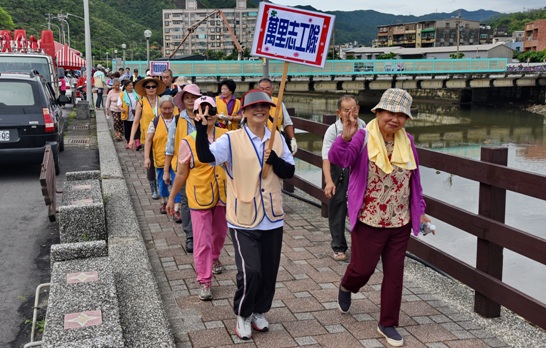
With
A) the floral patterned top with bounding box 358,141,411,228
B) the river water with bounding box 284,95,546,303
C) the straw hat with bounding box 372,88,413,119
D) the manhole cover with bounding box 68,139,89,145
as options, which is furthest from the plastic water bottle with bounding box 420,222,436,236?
the manhole cover with bounding box 68,139,89,145

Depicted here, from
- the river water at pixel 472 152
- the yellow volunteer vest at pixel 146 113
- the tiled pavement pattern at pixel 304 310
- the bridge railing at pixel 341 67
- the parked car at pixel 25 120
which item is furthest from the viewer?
the bridge railing at pixel 341 67

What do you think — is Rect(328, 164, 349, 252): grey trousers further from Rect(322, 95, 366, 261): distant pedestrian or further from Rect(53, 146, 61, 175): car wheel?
Rect(53, 146, 61, 175): car wheel

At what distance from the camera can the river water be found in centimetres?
951

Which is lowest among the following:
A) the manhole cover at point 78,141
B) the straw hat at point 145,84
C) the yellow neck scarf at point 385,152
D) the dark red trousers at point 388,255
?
the manhole cover at point 78,141

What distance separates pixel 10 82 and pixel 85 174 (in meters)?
4.12

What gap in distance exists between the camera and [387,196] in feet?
13.2

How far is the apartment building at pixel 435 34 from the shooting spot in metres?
123

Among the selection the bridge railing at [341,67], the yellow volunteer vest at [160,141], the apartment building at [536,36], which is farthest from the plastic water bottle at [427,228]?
the apartment building at [536,36]

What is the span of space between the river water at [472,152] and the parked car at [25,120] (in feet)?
21.8

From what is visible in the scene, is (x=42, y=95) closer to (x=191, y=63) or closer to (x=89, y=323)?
(x=89, y=323)

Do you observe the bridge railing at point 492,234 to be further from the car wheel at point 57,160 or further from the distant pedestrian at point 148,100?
the car wheel at point 57,160

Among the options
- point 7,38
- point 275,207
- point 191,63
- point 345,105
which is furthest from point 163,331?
point 191,63

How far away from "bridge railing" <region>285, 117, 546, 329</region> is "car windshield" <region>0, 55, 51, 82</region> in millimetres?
13485

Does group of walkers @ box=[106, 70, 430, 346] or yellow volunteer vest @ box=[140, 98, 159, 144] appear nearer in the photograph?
group of walkers @ box=[106, 70, 430, 346]
